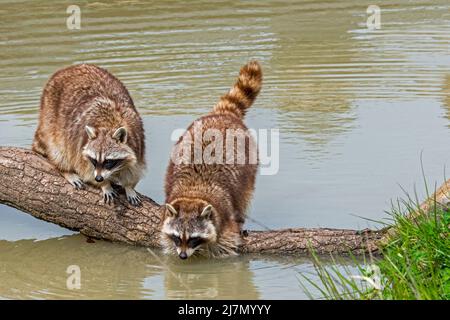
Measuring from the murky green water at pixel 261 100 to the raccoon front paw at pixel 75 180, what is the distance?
1.54 feet

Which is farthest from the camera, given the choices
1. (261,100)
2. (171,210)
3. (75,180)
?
(261,100)

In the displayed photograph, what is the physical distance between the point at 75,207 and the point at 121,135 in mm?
670

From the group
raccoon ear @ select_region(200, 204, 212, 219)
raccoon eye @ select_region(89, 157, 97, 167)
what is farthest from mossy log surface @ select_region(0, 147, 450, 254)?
raccoon ear @ select_region(200, 204, 212, 219)

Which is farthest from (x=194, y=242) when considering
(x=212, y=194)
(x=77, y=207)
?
(x=77, y=207)

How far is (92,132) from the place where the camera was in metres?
9.02

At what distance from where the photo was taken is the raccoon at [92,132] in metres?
9.01

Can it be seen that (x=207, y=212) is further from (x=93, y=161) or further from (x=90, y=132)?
(x=90, y=132)

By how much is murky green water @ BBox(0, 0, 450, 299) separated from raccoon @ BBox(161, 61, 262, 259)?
19cm

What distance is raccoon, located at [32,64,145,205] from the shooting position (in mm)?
9008

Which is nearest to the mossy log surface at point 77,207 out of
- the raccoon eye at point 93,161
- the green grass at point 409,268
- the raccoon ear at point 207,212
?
the raccoon eye at point 93,161

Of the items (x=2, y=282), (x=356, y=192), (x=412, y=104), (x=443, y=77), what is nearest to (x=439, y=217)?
(x=356, y=192)

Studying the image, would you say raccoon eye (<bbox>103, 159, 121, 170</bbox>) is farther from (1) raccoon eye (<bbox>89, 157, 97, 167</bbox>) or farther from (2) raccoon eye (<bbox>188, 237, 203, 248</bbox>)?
(2) raccoon eye (<bbox>188, 237, 203, 248</bbox>)
